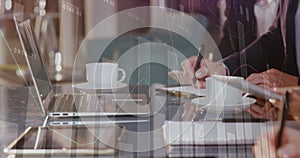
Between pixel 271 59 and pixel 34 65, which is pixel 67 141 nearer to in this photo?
pixel 34 65

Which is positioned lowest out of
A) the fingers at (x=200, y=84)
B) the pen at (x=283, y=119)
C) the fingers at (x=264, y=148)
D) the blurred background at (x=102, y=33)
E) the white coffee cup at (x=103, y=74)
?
the fingers at (x=264, y=148)

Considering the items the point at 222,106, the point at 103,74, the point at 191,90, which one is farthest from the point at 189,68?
the point at 222,106

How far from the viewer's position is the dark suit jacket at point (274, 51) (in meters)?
1.56

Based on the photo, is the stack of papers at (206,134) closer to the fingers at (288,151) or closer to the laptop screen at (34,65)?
the fingers at (288,151)

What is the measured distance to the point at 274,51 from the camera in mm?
1712

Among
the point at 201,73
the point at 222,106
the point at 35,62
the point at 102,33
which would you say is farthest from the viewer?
the point at 102,33

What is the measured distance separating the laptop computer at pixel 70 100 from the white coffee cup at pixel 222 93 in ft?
0.54

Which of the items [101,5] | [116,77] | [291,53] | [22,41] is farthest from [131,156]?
[101,5]

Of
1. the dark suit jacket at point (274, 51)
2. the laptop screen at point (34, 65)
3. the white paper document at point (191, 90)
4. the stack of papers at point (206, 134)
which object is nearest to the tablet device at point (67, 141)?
the stack of papers at point (206, 134)

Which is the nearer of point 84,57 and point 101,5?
point 84,57

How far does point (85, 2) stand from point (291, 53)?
2.09m

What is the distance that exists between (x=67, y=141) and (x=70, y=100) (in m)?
0.40

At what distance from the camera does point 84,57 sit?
2896mm

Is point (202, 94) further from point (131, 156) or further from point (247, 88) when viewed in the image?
point (131, 156)
